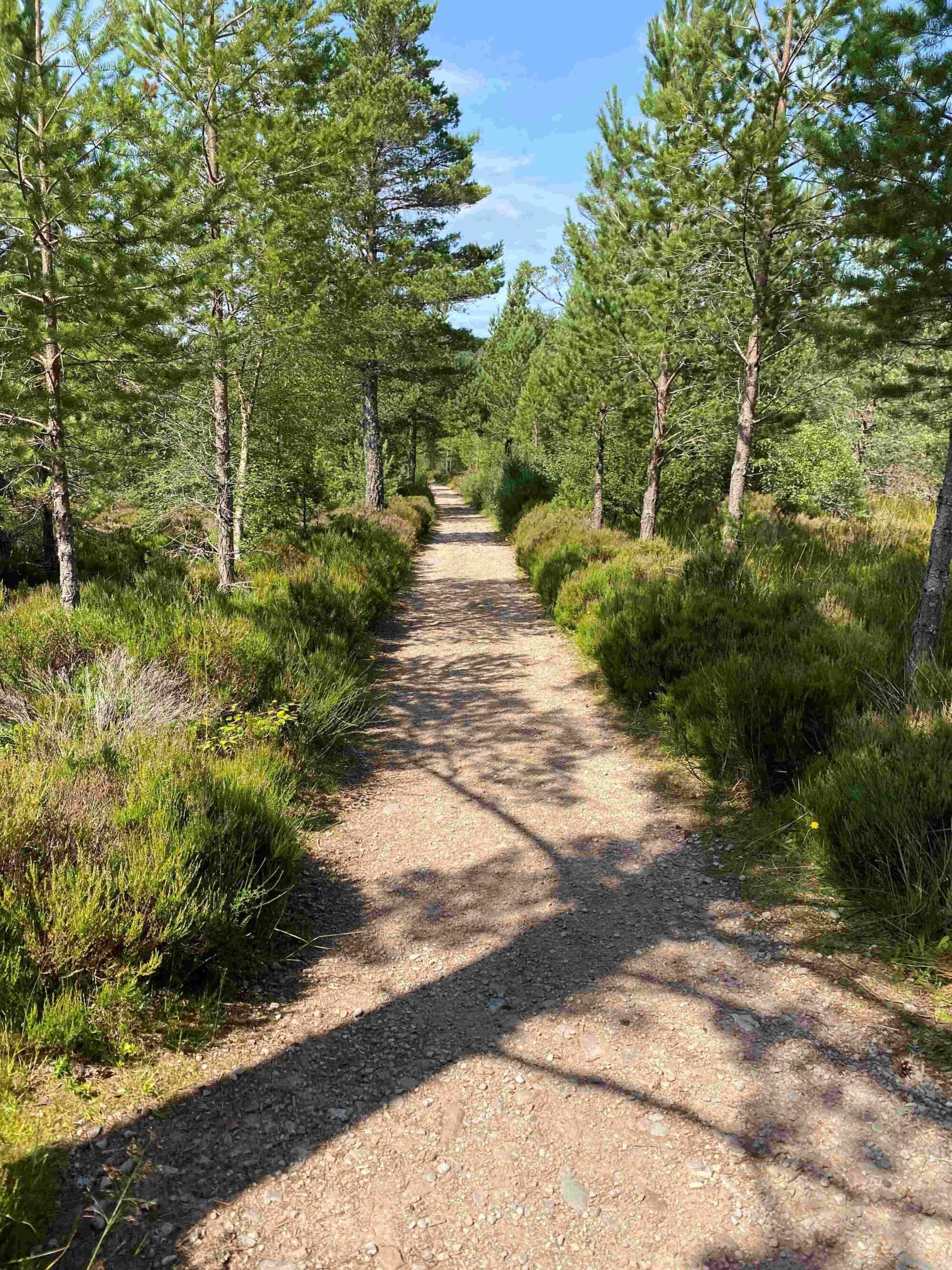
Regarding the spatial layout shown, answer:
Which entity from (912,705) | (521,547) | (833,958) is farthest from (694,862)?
(521,547)

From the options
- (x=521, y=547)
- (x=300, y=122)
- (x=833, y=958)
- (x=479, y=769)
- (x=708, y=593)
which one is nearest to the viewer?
(x=833, y=958)

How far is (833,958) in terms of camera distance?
10.3 feet

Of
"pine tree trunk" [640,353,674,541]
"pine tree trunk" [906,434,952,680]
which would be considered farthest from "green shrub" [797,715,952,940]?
"pine tree trunk" [640,353,674,541]

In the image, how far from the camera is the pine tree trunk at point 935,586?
15.1ft

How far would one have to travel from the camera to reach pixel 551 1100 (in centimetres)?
252

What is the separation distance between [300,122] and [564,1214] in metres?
10.2

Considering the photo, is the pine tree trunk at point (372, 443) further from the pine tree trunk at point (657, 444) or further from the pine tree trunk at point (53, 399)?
the pine tree trunk at point (53, 399)

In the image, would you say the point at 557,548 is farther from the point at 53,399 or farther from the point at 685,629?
the point at 53,399

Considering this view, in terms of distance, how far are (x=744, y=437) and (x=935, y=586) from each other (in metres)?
5.67

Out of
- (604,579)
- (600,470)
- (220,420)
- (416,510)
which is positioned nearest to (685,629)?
(604,579)

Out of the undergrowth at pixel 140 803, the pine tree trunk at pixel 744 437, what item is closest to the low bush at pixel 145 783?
the undergrowth at pixel 140 803

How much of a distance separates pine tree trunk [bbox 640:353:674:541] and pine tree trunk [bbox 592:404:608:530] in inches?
67.8

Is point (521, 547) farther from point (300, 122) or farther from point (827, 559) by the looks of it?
point (300, 122)

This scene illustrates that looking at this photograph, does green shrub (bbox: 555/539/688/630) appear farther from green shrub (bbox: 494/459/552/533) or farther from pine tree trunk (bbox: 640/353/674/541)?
green shrub (bbox: 494/459/552/533)
